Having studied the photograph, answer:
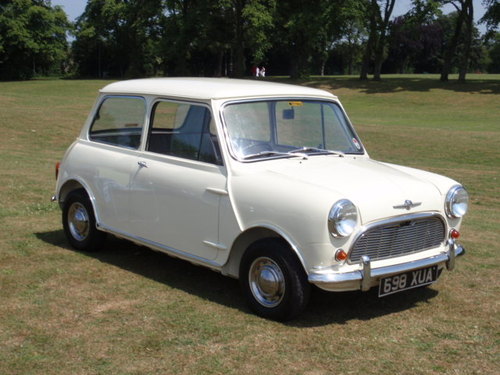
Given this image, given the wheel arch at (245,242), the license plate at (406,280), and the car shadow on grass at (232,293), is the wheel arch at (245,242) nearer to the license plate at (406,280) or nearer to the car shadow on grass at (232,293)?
the car shadow on grass at (232,293)

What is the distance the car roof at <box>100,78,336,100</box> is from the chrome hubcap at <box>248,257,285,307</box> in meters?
1.47

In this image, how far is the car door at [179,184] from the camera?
213 inches

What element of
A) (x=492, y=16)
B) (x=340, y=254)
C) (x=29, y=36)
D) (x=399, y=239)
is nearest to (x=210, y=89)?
(x=340, y=254)

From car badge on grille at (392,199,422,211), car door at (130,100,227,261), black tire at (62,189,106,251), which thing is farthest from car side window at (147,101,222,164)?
car badge on grille at (392,199,422,211)

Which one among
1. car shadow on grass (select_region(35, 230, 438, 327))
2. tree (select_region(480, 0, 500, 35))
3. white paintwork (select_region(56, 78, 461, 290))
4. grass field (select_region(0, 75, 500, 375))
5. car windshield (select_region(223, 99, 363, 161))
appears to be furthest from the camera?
tree (select_region(480, 0, 500, 35))

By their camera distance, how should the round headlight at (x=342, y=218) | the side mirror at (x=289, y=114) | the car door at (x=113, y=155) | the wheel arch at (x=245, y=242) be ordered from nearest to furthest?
the round headlight at (x=342, y=218) → the wheel arch at (x=245, y=242) → the side mirror at (x=289, y=114) → the car door at (x=113, y=155)

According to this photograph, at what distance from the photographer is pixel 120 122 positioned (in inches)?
256

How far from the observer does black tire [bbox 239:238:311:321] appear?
15.8 feet

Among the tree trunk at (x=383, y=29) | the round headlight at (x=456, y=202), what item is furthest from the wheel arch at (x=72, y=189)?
the tree trunk at (x=383, y=29)

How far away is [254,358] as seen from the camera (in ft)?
14.1

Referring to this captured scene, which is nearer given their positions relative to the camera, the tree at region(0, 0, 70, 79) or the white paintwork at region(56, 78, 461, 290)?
the white paintwork at region(56, 78, 461, 290)

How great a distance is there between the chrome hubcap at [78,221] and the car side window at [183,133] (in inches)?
46.5

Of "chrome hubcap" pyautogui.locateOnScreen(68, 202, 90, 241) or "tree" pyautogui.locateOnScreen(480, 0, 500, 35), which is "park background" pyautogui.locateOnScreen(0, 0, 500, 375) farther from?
"tree" pyautogui.locateOnScreen(480, 0, 500, 35)

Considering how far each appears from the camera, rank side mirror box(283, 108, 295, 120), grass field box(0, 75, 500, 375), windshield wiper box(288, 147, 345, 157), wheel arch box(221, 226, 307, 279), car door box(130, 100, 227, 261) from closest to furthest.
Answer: grass field box(0, 75, 500, 375), wheel arch box(221, 226, 307, 279), car door box(130, 100, 227, 261), windshield wiper box(288, 147, 345, 157), side mirror box(283, 108, 295, 120)
